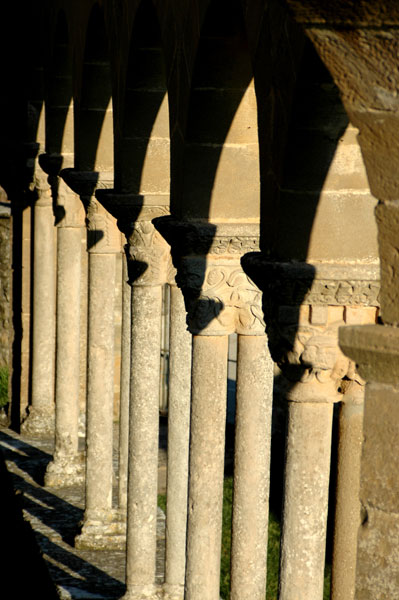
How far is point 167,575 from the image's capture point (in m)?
8.66

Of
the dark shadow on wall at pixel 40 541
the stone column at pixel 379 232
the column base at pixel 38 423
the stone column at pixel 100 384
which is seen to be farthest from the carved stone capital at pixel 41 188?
the stone column at pixel 379 232

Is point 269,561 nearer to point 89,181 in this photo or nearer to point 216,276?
point 89,181

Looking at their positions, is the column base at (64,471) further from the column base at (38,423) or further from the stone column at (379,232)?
the stone column at (379,232)

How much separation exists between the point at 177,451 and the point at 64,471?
13.6ft

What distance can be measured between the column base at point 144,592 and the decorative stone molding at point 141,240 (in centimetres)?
227

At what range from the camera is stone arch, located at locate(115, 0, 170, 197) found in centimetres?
807

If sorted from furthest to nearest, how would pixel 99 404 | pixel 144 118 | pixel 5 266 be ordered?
pixel 5 266 < pixel 99 404 < pixel 144 118

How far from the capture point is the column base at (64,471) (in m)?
12.4

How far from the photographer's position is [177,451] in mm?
8547

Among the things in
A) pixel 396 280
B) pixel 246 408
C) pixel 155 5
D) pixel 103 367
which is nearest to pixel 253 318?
pixel 246 408

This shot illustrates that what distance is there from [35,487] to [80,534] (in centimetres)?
207

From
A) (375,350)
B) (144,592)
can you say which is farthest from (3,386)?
(375,350)

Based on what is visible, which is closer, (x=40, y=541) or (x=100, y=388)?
(x=100, y=388)

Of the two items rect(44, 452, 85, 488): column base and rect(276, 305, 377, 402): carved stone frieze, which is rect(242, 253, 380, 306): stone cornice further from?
rect(44, 452, 85, 488): column base
